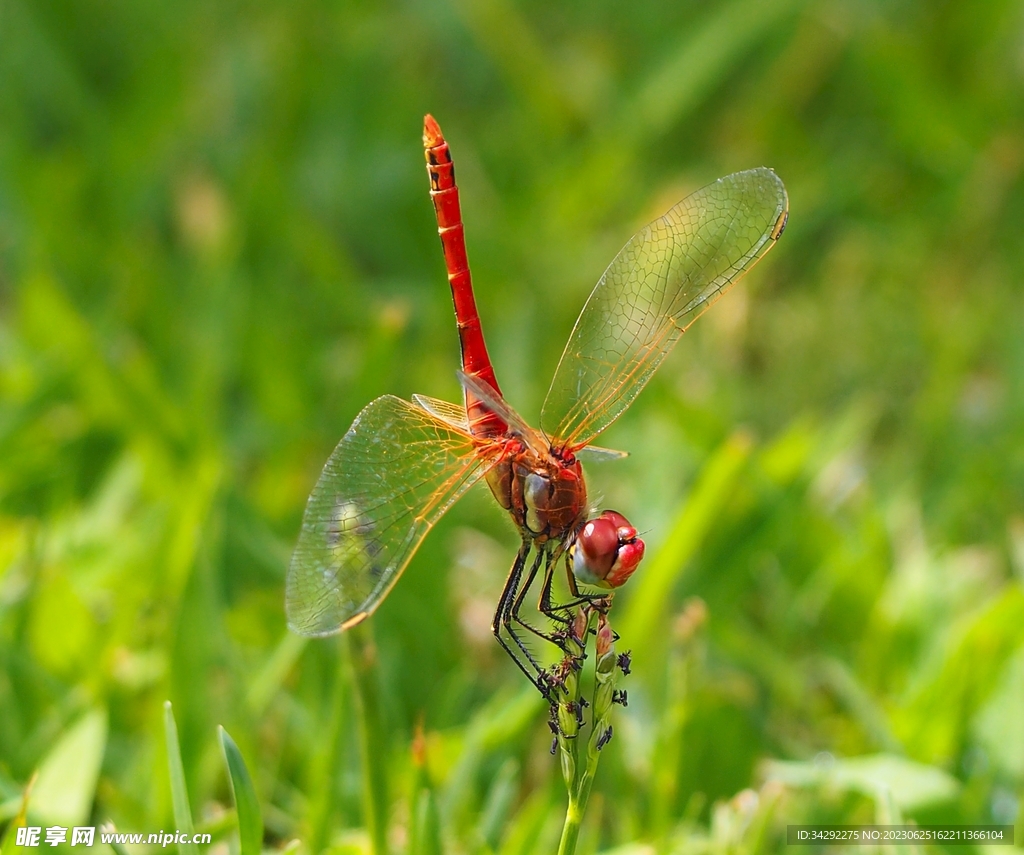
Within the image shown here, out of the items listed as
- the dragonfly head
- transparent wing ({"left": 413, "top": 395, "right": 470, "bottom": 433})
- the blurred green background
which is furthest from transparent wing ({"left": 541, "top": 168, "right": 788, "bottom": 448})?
the dragonfly head

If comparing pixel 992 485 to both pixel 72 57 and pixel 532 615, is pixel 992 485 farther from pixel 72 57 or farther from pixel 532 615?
pixel 72 57

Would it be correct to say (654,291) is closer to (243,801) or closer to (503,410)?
(503,410)

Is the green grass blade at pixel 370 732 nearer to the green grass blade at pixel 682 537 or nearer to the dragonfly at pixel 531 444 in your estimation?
the dragonfly at pixel 531 444

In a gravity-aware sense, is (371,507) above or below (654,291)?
below

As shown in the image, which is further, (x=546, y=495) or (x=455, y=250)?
(x=455, y=250)


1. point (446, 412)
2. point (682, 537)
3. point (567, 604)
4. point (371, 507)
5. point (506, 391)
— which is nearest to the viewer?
point (567, 604)

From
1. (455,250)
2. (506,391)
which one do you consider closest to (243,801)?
(455,250)
